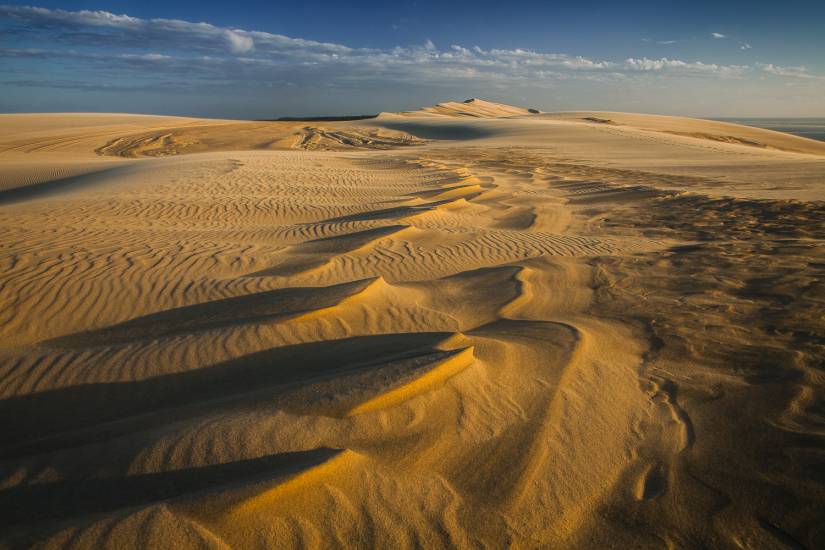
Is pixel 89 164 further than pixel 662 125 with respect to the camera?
No

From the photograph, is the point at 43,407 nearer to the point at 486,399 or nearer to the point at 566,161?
the point at 486,399

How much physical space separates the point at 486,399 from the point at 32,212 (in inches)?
360

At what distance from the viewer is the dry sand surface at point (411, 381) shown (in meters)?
2.25

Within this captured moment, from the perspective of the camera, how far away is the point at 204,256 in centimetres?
627

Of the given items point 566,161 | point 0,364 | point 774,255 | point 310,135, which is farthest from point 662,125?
point 0,364

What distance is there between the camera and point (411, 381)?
314 centimetres

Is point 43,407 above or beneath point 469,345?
beneath

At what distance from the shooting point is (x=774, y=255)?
612 cm

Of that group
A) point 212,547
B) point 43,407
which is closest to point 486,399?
point 212,547

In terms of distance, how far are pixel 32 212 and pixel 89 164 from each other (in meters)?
11.2

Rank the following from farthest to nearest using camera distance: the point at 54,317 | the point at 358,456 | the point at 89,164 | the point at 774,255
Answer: the point at 89,164
the point at 774,255
the point at 54,317
the point at 358,456

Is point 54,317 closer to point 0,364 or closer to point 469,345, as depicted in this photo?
point 0,364

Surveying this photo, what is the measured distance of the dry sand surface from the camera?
225cm

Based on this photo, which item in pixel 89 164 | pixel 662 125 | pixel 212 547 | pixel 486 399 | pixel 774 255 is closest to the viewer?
pixel 212 547
